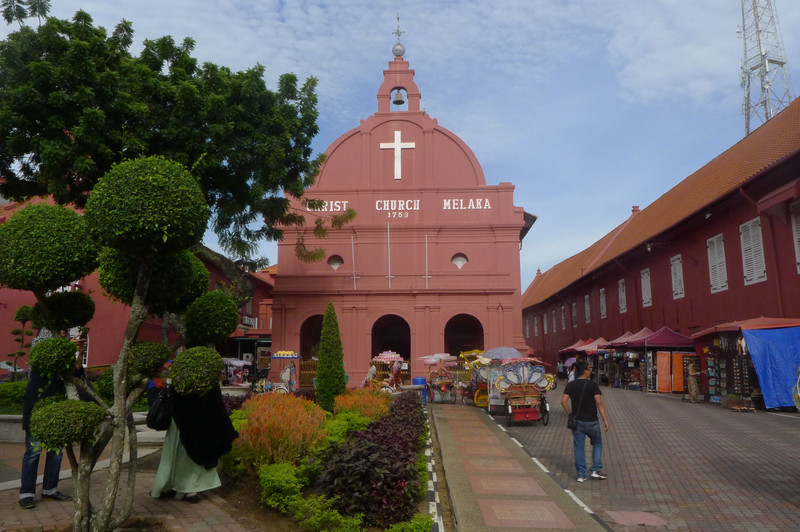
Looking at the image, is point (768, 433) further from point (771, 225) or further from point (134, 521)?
point (134, 521)

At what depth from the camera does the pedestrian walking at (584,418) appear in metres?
7.25

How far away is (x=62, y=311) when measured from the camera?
4.82 meters

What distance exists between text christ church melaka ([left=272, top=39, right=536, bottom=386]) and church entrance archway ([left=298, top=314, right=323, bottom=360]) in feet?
0.20

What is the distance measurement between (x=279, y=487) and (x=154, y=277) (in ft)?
7.21

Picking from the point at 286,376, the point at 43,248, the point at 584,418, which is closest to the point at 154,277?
the point at 43,248

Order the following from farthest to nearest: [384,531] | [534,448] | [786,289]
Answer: [786,289] → [534,448] → [384,531]

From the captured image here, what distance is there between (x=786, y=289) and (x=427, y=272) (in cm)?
1360

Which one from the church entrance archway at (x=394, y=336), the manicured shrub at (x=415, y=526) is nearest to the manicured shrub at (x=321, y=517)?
the manicured shrub at (x=415, y=526)

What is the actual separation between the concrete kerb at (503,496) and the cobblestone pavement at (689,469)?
0.25 m

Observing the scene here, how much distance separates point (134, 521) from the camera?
4926 mm

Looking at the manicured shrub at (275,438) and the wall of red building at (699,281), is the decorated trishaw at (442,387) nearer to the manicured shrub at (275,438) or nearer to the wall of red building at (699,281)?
the wall of red building at (699,281)

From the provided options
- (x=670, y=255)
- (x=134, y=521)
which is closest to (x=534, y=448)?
(x=134, y=521)

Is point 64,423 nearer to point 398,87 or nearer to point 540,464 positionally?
point 540,464

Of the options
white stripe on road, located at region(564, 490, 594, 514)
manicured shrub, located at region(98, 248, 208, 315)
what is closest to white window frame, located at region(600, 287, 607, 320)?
white stripe on road, located at region(564, 490, 594, 514)
